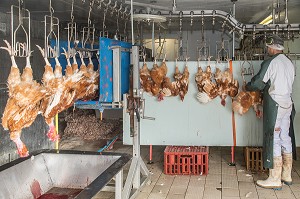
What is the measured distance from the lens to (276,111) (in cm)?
482

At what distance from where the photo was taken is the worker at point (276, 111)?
4.82 metres

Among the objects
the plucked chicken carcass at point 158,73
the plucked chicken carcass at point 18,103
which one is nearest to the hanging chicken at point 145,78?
the plucked chicken carcass at point 158,73

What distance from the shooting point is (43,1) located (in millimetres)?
5422

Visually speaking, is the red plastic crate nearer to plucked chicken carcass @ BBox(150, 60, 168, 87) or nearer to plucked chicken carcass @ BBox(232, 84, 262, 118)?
plucked chicken carcass @ BBox(232, 84, 262, 118)

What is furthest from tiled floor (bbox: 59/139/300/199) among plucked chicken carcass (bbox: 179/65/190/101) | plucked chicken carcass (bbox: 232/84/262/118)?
plucked chicken carcass (bbox: 179/65/190/101)

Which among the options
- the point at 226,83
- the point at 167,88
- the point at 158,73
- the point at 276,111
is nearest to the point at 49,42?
the point at 158,73

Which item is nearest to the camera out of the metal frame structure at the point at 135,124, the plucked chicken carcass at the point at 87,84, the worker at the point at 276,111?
the plucked chicken carcass at the point at 87,84

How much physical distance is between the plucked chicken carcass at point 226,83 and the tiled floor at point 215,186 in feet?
3.88

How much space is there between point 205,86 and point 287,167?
1.59 meters

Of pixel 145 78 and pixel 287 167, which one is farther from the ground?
pixel 145 78

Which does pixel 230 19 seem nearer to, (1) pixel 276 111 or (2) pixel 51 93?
(1) pixel 276 111

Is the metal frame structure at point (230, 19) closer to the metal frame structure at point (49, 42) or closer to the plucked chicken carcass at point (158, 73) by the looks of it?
the plucked chicken carcass at point (158, 73)

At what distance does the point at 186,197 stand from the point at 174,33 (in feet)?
23.1

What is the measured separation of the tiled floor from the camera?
4.61 metres
